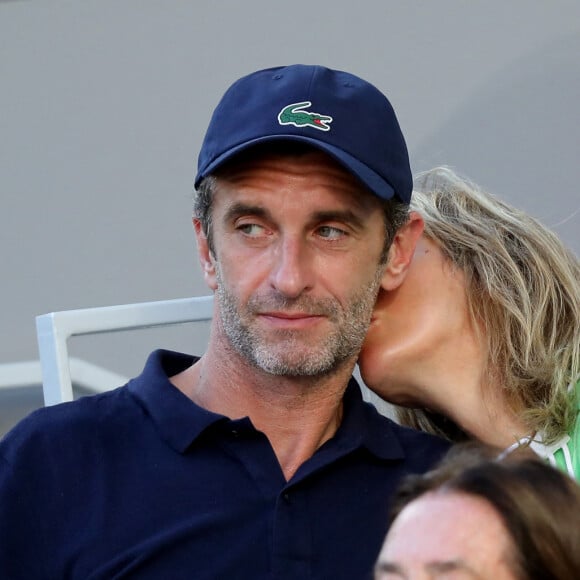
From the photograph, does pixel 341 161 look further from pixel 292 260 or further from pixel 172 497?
pixel 172 497

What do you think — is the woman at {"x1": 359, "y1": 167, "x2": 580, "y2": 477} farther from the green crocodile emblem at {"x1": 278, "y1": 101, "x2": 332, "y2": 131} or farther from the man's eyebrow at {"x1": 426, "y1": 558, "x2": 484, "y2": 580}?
the man's eyebrow at {"x1": 426, "y1": 558, "x2": 484, "y2": 580}

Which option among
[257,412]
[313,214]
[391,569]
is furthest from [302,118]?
[391,569]

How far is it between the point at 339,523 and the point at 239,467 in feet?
0.57

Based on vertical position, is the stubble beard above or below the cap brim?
below

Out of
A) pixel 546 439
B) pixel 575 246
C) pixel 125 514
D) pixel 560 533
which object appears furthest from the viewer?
→ pixel 575 246

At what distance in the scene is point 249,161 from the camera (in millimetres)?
2062

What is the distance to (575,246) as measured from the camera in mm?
2639

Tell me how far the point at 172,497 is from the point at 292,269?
381mm

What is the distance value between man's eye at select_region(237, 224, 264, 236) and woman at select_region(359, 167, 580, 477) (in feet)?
0.91

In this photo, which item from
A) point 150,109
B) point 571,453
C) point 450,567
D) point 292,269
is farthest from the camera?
point 150,109

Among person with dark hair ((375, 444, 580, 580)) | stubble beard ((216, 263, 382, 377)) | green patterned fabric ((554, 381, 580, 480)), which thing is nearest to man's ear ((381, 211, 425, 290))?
stubble beard ((216, 263, 382, 377))

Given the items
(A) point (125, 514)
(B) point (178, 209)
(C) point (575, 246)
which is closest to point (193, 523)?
(A) point (125, 514)

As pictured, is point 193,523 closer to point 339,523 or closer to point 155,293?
point 339,523

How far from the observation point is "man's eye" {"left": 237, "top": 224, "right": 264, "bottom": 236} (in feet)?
6.73
